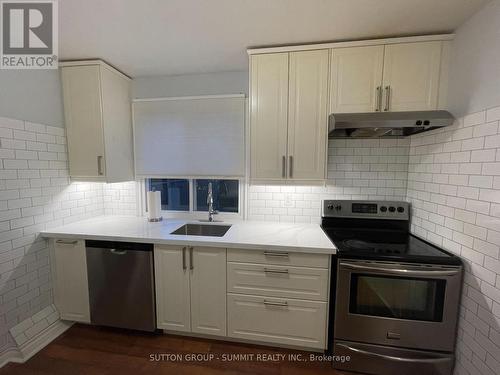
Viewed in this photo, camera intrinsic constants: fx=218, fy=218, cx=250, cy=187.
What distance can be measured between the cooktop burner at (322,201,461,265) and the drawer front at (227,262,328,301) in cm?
29

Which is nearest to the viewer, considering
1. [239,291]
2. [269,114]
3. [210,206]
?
[239,291]

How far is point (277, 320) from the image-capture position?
1.70 metres

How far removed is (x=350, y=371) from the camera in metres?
1.61

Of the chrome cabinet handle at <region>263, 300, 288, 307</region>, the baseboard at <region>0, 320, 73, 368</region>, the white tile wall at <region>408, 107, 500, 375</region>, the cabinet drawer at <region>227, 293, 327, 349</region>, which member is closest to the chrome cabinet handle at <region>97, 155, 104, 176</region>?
the baseboard at <region>0, 320, 73, 368</region>

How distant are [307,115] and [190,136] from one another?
3.90 ft

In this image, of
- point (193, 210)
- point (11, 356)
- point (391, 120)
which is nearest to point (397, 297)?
point (391, 120)

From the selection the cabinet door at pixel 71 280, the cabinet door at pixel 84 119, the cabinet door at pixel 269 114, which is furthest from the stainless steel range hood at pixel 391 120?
the cabinet door at pixel 71 280

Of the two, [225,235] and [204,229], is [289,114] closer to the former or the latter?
[225,235]

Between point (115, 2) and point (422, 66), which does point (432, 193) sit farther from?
point (115, 2)

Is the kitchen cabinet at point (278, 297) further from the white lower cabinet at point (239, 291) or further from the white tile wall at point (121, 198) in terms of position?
the white tile wall at point (121, 198)

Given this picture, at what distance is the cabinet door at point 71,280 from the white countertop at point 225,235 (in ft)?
0.42

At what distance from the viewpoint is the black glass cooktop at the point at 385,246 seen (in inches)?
56.3

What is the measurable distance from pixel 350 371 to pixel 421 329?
59cm

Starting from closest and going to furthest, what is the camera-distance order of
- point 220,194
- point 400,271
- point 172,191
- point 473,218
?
point 473,218 < point 400,271 < point 220,194 < point 172,191
